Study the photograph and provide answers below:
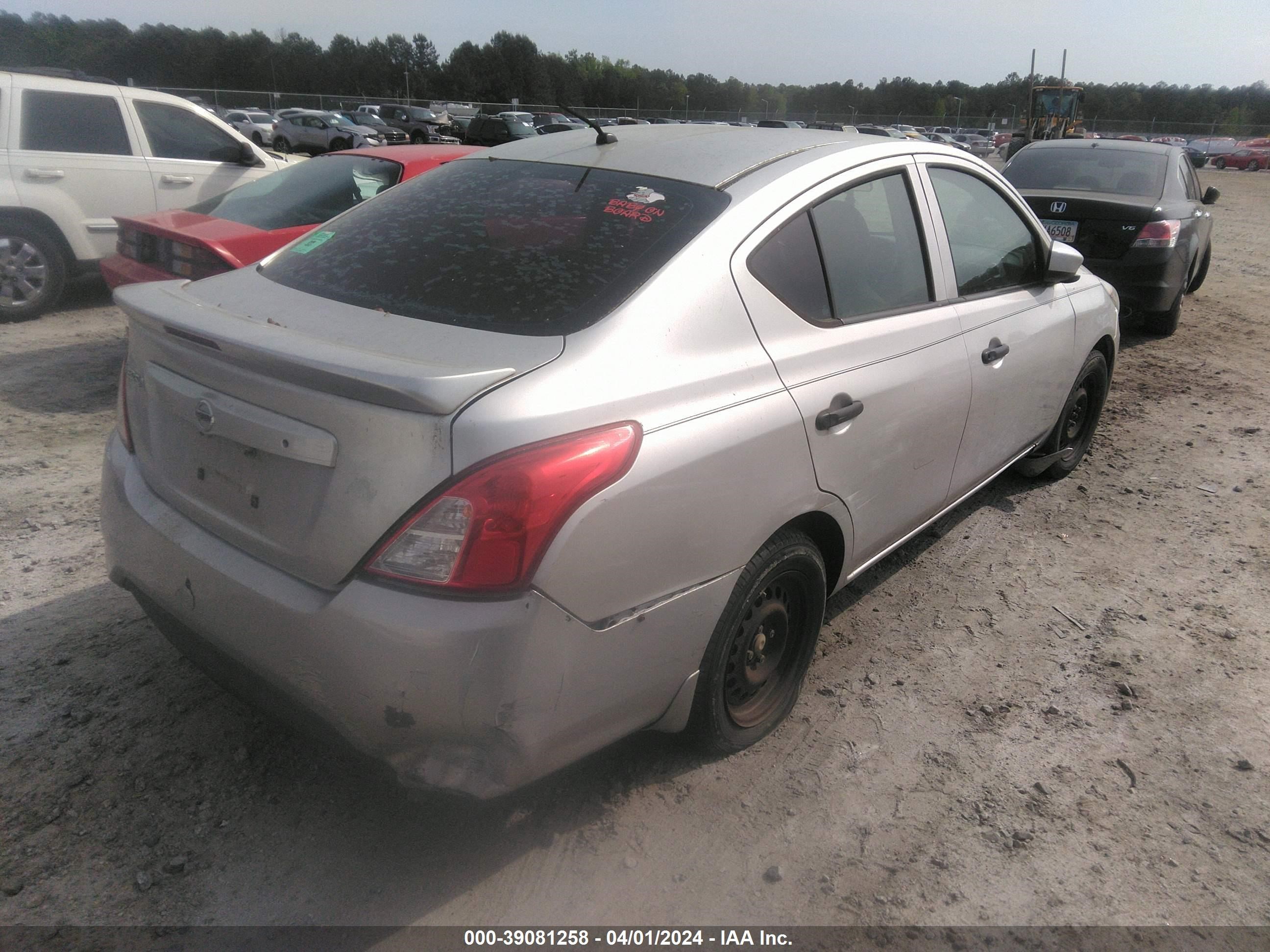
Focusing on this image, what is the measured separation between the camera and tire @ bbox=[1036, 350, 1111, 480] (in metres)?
4.49

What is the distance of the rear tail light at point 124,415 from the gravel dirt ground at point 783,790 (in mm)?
844

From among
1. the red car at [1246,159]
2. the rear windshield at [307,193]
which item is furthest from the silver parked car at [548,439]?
the red car at [1246,159]

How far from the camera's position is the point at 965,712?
294 cm

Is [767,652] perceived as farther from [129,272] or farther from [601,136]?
[129,272]

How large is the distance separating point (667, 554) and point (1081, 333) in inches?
122

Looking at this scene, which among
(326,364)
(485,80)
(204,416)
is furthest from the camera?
(485,80)

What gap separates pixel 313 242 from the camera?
9.09 feet

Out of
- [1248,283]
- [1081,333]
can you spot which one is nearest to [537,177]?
[1081,333]

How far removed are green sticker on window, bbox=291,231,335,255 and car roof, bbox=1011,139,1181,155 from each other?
312 inches

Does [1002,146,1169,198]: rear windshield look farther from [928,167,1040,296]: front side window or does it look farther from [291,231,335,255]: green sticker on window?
[291,231,335,255]: green sticker on window

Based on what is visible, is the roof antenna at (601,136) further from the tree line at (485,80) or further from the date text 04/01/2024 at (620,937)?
the tree line at (485,80)

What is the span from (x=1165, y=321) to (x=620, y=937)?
8.04 meters

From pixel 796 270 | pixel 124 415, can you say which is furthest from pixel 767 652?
pixel 124 415

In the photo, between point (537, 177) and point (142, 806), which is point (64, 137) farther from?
point (142, 806)
